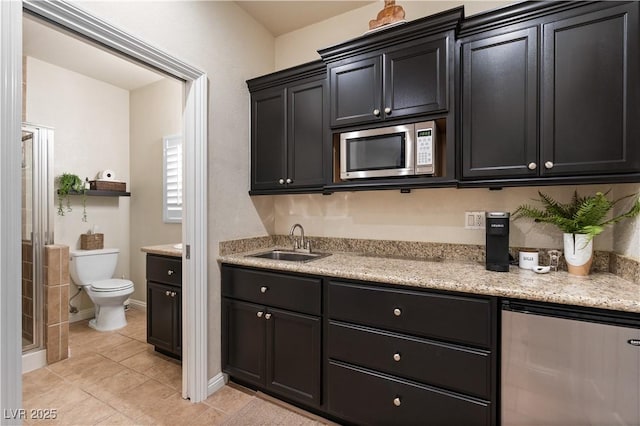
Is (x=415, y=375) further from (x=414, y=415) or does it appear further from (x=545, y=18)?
(x=545, y=18)

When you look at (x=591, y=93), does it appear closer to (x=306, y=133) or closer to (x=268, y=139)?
(x=306, y=133)

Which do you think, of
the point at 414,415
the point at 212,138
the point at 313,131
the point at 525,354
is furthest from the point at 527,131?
the point at 212,138

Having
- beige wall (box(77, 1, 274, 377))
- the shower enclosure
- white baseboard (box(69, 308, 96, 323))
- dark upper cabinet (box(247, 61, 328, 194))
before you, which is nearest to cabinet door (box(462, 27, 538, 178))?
dark upper cabinet (box(247, 61, 328, 194))

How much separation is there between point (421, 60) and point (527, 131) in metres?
0.70

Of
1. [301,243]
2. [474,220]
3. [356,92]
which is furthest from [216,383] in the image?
[356,92]

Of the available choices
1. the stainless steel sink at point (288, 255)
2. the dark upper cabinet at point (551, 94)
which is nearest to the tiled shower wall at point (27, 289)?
the stainless steel sink at point (288, 255)

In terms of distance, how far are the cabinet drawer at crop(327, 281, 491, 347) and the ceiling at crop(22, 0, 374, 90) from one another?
192 cm

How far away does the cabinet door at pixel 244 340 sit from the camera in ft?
6.72

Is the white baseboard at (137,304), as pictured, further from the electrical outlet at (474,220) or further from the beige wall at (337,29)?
the electrical outlet at (474,220)

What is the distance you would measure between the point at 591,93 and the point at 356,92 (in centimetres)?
120

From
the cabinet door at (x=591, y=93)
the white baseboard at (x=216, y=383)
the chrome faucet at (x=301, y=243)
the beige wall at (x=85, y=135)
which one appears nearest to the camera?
the cabinet door at (x=591, y=93)

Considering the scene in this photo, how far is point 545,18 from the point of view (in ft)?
5.00

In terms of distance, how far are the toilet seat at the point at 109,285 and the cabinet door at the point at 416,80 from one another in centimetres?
313

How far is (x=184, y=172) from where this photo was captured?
6.73ft
